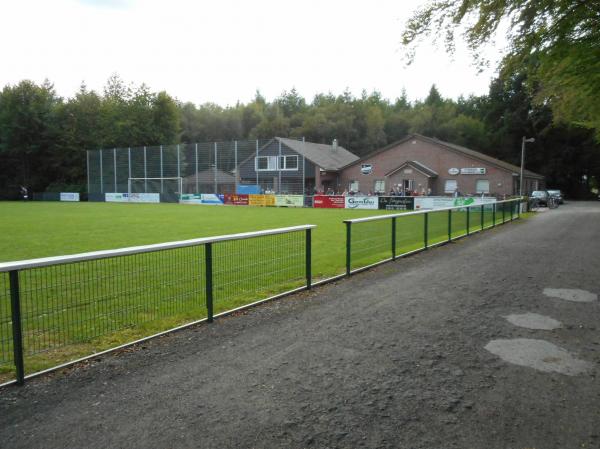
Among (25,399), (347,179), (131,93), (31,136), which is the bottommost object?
(25,399)

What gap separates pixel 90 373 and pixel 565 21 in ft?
38.4

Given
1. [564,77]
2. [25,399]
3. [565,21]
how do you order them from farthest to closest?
[564,77], [565,21], [25,399]

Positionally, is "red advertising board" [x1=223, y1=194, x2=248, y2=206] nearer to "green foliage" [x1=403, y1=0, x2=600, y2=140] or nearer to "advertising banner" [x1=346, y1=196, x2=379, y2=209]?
"advertising banner" [x1=346, y1=196, x2=379, y2=209]

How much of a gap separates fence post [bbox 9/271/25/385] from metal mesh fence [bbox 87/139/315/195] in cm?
4352

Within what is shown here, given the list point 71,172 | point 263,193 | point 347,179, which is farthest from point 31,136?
point 347,179

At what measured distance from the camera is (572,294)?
786 centimetres

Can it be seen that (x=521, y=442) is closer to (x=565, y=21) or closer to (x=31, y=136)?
(x=565, y=21)

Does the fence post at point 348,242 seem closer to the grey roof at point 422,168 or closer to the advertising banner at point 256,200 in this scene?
the advertising banner at point 256,200

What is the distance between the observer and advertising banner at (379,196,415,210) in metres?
35.3

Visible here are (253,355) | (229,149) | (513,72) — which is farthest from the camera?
(229,149)

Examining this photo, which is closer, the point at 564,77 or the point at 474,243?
the point at 564,77

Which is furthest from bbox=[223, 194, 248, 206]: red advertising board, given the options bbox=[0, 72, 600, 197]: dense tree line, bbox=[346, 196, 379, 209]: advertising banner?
bbox=[0, 72, 600, 197]: dense tree line

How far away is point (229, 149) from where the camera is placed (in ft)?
169

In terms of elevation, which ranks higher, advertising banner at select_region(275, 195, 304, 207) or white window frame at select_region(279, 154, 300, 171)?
white window frame at select_region(279, 154, 300, 171)
